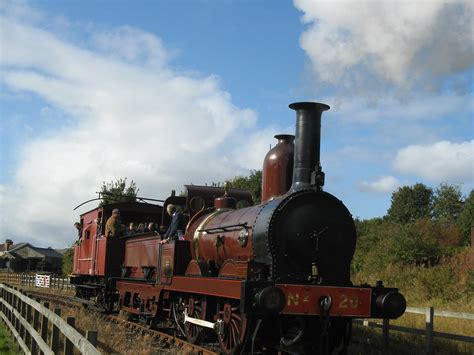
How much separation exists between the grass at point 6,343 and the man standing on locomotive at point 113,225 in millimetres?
3252

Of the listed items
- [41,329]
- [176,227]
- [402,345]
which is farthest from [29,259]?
[41,329]

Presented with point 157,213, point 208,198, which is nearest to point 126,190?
point 157,213

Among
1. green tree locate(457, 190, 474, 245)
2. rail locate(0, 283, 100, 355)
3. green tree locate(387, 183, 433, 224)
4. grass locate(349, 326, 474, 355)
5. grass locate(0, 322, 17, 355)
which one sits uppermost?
green tree locate(387, 183, 433, 224)

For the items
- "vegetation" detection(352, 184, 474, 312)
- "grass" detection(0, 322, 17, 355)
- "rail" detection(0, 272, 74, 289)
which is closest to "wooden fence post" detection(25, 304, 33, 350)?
"grass" detection(0, 322, 17, 355)

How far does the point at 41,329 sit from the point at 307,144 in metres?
A: 4.38

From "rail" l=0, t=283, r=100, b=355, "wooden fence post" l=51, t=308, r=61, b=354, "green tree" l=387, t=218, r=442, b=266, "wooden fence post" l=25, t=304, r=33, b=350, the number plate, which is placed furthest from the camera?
"green tree" l=387, t=218, r=442, b=266

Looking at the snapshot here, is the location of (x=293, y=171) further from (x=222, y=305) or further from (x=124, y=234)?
(x=124, y=234)

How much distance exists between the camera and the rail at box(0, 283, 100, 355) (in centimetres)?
485

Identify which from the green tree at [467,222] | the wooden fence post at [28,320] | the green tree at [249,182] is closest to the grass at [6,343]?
the wooden fence post at [28,320]

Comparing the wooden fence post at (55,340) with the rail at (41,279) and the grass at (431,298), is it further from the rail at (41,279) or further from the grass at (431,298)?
the rail at (41,279)

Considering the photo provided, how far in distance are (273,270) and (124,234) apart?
793 cm

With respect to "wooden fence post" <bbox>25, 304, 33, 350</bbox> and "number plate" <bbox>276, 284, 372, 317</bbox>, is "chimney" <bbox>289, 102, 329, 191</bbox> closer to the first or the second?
"number plate" <bbox>276, 284, 372, 317</bbox>

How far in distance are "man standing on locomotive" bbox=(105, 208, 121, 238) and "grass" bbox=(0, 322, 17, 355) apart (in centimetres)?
325

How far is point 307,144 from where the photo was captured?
871 centimetres
